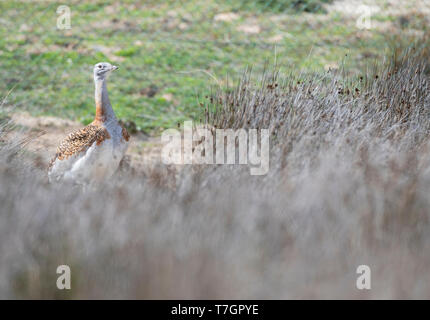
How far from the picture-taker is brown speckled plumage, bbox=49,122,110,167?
400 centimetres

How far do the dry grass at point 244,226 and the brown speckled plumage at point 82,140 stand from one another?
0.26 meters

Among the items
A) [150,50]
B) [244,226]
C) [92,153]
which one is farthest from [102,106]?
[150,50]

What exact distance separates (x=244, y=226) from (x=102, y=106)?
6.13 ft

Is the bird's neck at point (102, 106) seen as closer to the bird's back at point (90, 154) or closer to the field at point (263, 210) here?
the bird's back at point (90, 154)

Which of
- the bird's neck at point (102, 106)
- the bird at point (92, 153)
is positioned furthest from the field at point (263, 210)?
the bird's neck at point (102, 106)

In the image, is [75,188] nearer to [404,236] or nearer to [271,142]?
[271,142]

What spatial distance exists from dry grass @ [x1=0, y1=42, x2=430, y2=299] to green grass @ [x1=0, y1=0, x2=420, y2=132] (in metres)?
3.21

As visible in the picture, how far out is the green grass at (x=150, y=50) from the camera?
721 cm

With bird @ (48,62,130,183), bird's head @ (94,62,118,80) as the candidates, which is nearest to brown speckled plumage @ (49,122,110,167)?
bird @ (48,62,130,183)

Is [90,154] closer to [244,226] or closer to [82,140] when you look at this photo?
[82,140]

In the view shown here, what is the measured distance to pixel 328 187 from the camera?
10.3ft

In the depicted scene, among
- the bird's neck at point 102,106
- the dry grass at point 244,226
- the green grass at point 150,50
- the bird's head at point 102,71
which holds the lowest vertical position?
the dry grass at point 244,226

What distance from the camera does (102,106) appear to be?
4254 millimetres

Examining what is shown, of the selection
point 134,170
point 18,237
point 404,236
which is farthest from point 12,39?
point 404,236
